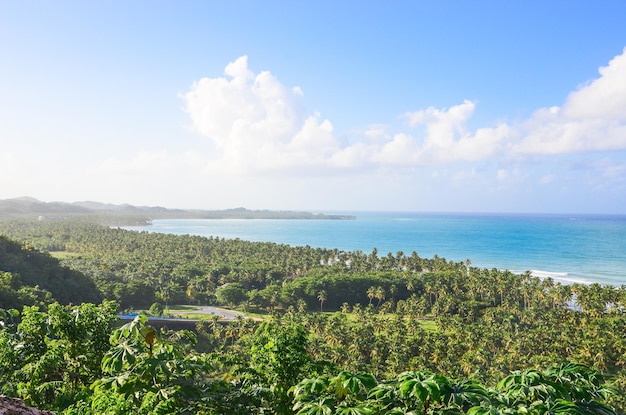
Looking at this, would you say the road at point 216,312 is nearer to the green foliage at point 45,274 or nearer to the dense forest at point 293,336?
the dense forest at point 293,336

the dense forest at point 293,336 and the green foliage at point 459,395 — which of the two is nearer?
the green foliage at point 459,395

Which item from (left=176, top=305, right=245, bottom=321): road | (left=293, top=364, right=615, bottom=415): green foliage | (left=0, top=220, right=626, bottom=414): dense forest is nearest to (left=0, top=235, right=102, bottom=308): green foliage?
(left=0, top=220, right=626, bottom=414): dense forest

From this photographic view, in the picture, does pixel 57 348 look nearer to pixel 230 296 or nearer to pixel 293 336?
pixel 293 336

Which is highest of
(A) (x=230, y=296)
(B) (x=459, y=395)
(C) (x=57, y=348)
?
A: (B) (x=459, y=395)

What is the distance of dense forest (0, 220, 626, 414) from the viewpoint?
15.4 ft

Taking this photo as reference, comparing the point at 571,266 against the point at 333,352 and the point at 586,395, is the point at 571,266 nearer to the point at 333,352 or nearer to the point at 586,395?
the point at 333,352

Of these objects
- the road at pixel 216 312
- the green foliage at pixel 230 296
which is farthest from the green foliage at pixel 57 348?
the green foliage at pixel 230 296

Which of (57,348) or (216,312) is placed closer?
(57,348)

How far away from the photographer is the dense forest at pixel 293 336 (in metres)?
4.70

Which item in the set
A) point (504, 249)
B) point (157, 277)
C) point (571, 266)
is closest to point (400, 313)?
point (157, 277)

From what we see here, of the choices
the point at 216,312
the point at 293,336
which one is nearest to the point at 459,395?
the point at 293,336

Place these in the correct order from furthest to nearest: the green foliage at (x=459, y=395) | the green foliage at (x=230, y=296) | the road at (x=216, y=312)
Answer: the green foliage at (x=230, y=296) → the road at (x=216, y=312) → the green foliage at (x=459, y=395)

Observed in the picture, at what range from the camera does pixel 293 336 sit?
22.3ft

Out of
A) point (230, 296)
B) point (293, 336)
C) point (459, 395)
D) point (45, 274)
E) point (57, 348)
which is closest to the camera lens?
point (459, 395)
